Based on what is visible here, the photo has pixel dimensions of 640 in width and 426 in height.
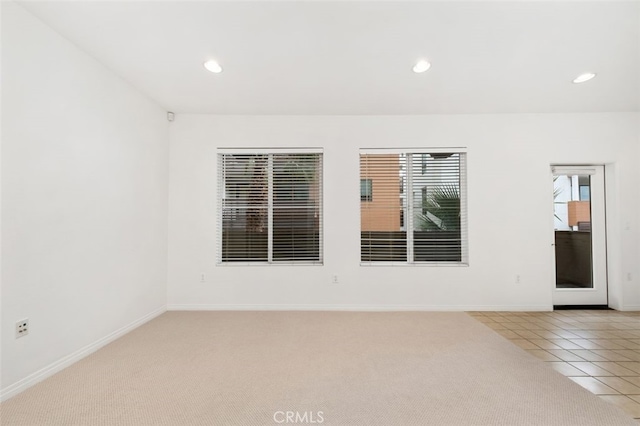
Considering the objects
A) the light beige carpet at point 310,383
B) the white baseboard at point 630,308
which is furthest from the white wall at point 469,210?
the light beige carpet at point 310,383

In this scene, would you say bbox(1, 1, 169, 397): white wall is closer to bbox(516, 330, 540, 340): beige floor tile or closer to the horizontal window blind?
the horizontal window blind

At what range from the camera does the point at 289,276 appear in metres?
3.86

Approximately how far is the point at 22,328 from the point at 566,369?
4155mm

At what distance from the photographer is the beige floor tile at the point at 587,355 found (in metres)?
2.42

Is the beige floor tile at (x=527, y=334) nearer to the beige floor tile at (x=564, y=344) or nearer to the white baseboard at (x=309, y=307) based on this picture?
the beige floor tile at (x=564, y=344)

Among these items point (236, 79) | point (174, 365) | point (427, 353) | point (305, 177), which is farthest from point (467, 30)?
point (174, 365)

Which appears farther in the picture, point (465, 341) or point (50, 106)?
point (465, 341)

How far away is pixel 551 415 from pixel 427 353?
3.05ft

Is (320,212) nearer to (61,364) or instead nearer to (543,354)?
(543,354)

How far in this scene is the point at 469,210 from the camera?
385cm

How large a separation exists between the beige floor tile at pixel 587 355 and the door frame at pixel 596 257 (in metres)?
1.55

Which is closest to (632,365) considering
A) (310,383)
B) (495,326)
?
(495,326)

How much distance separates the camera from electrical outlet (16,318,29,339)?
1.96 m

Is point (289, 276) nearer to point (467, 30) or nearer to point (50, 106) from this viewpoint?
point (50, 106)
